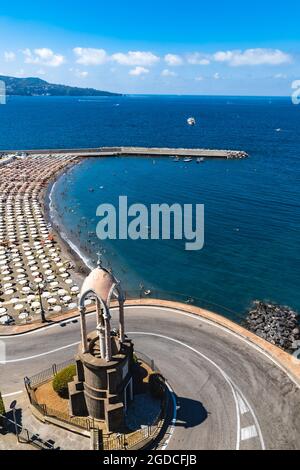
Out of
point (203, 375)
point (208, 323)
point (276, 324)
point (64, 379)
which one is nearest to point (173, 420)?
point (203, 375)

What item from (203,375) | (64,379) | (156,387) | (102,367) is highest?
(102,367)

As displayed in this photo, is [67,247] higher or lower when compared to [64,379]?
higher

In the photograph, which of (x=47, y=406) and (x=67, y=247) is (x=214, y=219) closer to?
(x=67, y=247)

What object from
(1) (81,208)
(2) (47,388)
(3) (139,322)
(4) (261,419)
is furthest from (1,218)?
(4) (261,419)

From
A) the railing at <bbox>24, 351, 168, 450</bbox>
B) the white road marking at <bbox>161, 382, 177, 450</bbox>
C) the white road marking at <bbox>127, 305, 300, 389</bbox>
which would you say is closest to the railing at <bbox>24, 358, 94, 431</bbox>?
the railing at <bbox>24, 351, 168, 450</bbox>

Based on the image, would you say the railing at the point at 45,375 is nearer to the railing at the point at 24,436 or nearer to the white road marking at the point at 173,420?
the railing at the point at 24,436
